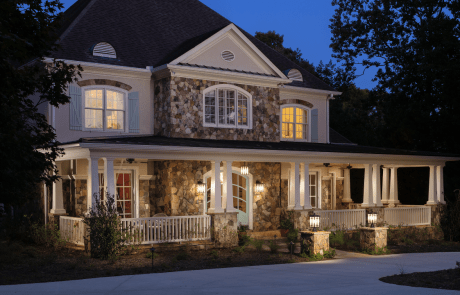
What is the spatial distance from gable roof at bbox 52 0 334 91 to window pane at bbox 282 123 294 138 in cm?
162

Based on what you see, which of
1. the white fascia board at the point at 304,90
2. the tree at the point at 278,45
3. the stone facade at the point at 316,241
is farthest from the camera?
the tree at the point at 278,45

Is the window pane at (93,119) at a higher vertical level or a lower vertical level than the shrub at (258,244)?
higher

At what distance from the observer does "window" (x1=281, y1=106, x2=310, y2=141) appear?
68.2 ft

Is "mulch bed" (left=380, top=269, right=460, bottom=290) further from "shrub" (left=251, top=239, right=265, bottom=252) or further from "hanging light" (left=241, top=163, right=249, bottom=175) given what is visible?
"hanging light" (left=241, top=163, right=249, bottom=175)

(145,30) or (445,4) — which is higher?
(445,4)

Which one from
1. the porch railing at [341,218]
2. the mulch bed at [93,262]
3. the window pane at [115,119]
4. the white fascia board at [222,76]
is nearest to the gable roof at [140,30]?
the white fascia board at [222,76]

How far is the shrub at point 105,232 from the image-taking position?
13266mm

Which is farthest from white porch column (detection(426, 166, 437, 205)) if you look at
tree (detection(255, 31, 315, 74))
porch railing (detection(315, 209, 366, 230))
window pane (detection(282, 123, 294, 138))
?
tree (detection(255, 31, 315, 74))

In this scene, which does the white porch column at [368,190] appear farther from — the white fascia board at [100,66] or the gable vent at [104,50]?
the gable vent at [104,50]

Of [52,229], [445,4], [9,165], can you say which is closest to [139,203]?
[52,229]

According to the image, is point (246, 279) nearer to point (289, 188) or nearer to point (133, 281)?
point (133, 281)

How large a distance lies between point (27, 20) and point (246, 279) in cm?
649

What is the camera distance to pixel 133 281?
34.1ft

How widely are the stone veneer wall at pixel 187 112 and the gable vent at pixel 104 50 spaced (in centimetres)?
176
